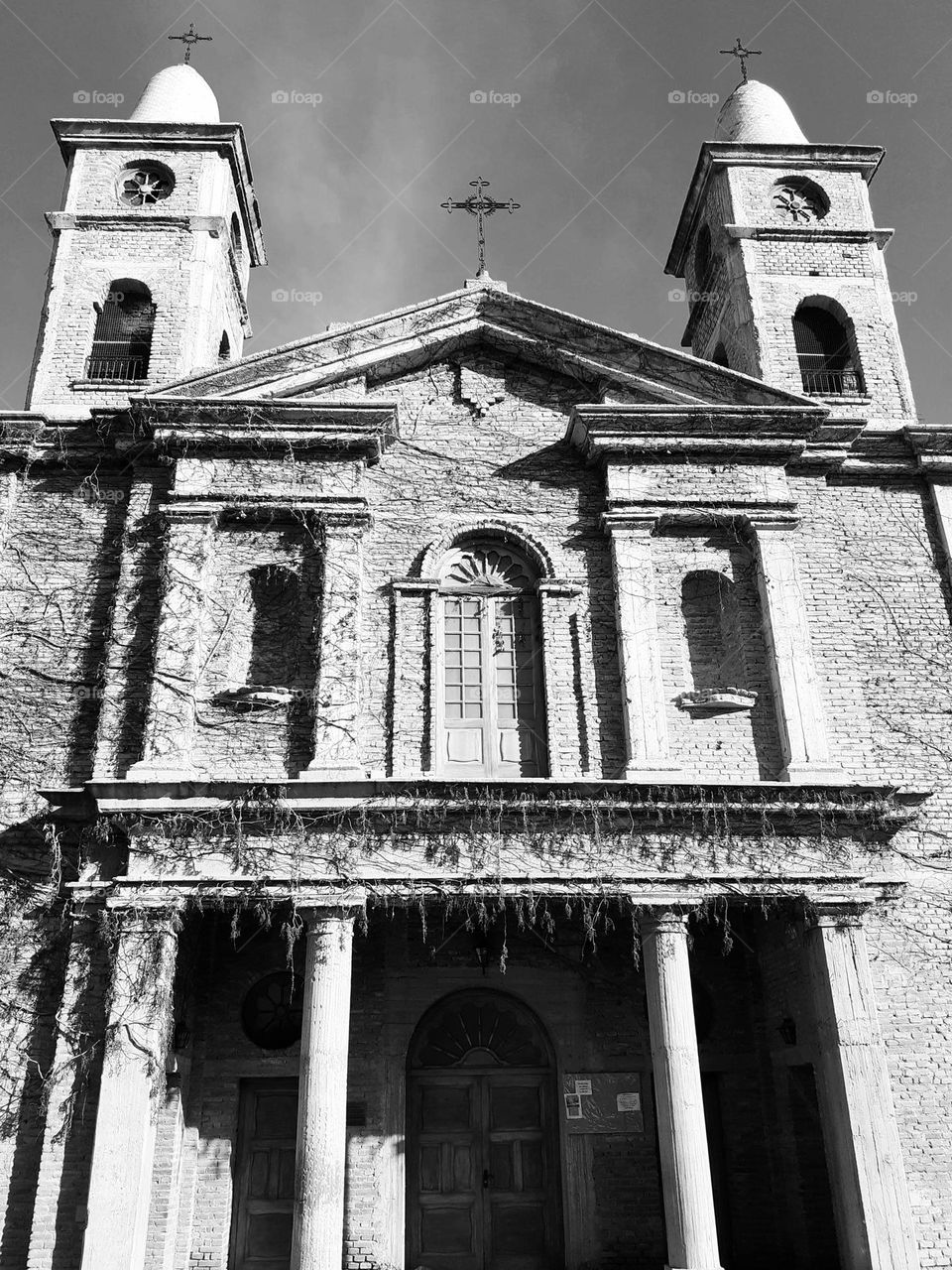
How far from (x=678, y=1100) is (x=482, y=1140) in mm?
3050

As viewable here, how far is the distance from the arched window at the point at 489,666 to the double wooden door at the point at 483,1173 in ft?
12.0

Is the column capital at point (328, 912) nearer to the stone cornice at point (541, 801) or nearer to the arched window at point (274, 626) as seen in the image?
the stone cornice at point (541, 801)

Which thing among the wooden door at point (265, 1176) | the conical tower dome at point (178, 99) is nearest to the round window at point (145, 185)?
the conical tower dome at point (178, 99)

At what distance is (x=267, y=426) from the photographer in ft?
40.0

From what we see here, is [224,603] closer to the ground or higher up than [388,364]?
closer to the ground

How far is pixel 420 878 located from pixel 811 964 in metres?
3.99

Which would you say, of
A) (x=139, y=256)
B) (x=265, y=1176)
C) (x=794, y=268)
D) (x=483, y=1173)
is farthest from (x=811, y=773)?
(x=139, y=256)

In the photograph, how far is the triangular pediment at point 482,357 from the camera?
12.6 m

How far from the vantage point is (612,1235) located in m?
11.0

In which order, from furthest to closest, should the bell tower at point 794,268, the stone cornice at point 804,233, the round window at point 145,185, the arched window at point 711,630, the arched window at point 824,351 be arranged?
the round window at point 145,185
the stone cornice at point 804,233
the arched window at point 824,351
the bell tower at point 794,268
the arched window at point 711,630

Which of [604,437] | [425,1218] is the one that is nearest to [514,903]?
[425,1218]

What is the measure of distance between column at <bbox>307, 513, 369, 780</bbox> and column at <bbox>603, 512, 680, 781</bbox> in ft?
9.51

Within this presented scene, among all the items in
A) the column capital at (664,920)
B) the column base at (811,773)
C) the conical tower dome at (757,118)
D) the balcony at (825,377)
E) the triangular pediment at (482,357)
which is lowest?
the column capital at (664,920)

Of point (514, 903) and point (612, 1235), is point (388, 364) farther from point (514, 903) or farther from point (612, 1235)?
point (612, 1235)
